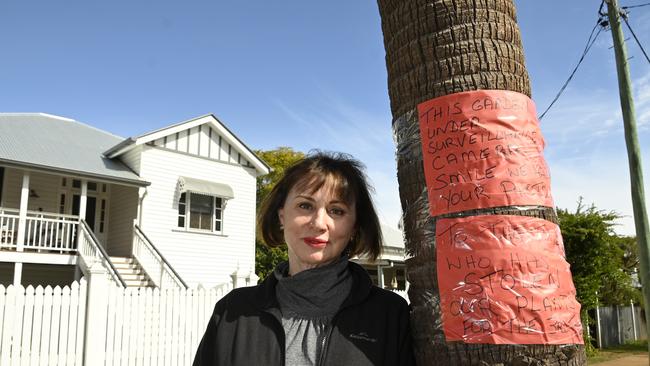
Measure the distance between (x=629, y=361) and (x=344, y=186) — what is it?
1794 cm

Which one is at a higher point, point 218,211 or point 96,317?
point 218,211

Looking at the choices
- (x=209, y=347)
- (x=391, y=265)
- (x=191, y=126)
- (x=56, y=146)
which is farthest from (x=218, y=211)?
(x=209, y=347)

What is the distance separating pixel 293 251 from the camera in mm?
2152

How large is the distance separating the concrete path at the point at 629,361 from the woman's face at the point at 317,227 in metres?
16.8

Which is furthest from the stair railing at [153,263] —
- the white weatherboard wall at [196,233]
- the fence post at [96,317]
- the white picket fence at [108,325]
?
the fence post at [96,317]

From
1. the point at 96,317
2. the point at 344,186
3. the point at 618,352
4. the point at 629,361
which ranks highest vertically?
the point at 344,186

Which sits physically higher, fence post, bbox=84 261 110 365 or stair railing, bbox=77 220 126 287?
stair railing, bbox=77 220 126 287

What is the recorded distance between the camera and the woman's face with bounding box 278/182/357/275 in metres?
2.10

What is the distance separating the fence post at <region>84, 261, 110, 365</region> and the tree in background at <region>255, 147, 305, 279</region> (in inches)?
689

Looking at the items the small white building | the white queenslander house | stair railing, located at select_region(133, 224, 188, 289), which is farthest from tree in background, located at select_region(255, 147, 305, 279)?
stair railing, located at select_region(133, 224, 188, 289)

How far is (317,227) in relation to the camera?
209cm

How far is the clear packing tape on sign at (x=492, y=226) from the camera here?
1.56m

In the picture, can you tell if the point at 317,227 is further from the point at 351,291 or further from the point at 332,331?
the point at 332,331

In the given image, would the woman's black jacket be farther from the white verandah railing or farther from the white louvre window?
the white louvre window
